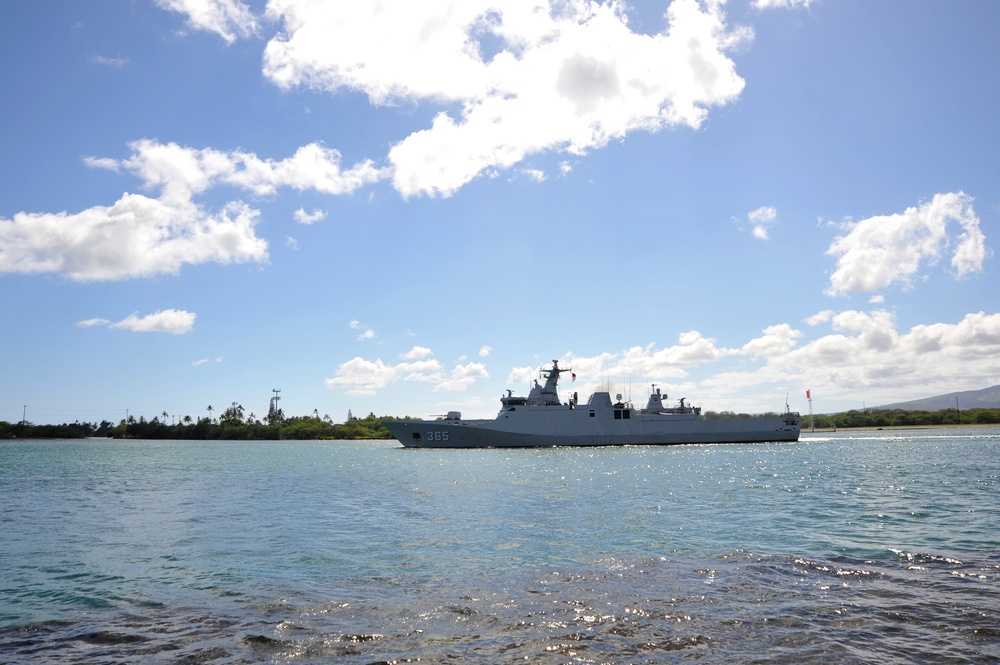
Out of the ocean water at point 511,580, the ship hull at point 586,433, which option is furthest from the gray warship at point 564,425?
the ocean water at point 511,580

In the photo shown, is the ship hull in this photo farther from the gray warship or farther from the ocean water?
the ocean water

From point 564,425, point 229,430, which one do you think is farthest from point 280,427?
point 564,425

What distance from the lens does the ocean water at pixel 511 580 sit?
670 cm

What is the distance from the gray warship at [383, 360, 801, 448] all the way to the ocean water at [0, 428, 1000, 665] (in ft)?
158

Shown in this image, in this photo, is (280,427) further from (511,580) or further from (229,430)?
(511,580)

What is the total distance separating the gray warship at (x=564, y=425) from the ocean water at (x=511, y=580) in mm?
48020

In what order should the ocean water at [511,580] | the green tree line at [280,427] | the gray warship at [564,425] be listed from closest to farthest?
the ocean water at [511,580], the gray warship at [564,425], the green tree line at [280,427]

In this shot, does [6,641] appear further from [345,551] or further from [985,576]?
[985,576]

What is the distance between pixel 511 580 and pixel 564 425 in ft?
204

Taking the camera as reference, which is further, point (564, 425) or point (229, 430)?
point (229, 430)

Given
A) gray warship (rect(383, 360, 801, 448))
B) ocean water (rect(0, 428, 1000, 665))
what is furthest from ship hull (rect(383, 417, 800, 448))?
→ ocean water (rect(0, 428, 1000, 665))

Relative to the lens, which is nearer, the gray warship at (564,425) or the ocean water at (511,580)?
the ocean water at (511,580)

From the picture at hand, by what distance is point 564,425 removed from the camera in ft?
235

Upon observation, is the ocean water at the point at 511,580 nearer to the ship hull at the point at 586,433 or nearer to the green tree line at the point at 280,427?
the ship hull at the point at 586,433
